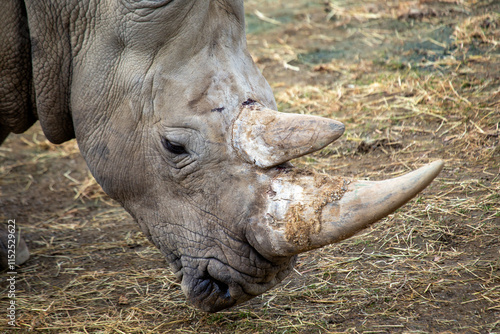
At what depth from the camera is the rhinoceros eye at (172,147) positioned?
3.18 metres

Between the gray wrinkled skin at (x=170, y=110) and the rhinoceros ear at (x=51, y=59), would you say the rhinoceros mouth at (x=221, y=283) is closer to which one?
the gray wrinkled skin at (x=170, y=110)

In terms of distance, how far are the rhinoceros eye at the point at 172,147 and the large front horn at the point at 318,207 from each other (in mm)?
578

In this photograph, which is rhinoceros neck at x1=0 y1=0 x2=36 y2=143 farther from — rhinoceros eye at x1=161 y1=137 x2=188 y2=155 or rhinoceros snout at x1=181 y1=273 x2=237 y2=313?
rhinoceros snout at x1=181 y1=273 x2=237 y2=313

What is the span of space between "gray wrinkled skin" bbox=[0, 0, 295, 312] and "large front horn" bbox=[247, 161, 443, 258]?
10 centimetres

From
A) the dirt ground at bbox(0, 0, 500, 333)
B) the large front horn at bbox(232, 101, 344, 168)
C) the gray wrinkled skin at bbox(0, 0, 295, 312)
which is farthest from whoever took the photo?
the dirt ground at bbox(0, 0, 500, 333)

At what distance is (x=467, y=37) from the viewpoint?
23.1 ft

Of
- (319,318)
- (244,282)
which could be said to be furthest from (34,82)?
(319,318)

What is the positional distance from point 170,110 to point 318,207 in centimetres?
99

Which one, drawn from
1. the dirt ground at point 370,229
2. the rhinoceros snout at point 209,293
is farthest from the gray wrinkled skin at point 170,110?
the dirt ground at point 370,229

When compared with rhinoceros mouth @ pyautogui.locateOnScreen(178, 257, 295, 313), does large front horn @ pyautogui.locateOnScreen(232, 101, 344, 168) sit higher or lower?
higher

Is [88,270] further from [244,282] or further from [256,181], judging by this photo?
[256,181]

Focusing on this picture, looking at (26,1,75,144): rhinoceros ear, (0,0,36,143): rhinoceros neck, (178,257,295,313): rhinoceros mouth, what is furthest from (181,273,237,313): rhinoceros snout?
(0,0,36,143): rhinoceros neck

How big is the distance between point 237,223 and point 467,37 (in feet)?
17.0

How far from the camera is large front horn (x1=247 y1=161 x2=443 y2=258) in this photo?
254 centimetres
